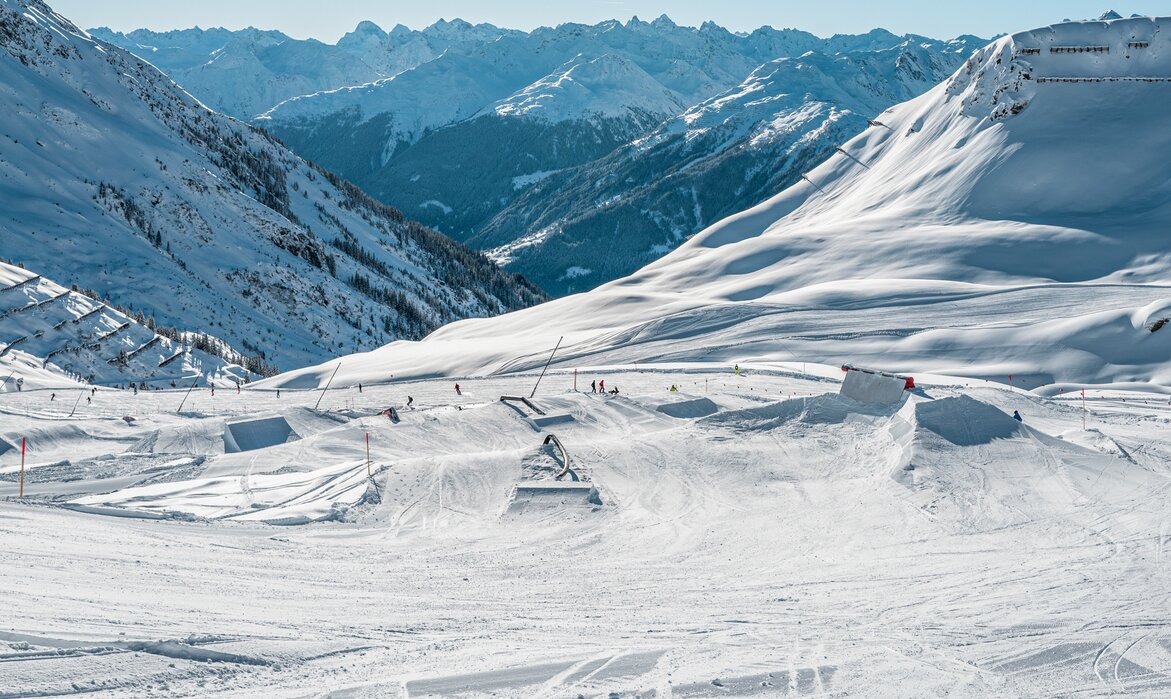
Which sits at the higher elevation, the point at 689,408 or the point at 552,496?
the point at 552,496

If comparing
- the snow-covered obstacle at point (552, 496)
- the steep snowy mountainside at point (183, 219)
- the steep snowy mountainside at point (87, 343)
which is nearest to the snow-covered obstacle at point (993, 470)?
the snow-covered obstacle at point (552, 496)

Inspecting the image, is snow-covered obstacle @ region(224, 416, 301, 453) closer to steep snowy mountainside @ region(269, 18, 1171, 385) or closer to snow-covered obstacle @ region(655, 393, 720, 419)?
snow-covered obstacle @ region(655, 393, 720, 419)

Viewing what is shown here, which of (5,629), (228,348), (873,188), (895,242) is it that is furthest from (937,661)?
(873,188)

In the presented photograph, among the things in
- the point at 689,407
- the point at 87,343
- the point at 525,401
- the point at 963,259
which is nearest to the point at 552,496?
the point at 525,401

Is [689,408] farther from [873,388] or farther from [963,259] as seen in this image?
[963,259]

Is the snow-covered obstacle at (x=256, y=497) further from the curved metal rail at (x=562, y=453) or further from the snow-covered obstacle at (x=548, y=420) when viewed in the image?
the snow-covered obstacle at (x=548, y=420)

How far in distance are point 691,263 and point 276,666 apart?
A: 80.6 metres

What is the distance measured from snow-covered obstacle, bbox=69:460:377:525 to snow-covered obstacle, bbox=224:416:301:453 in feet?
13.8

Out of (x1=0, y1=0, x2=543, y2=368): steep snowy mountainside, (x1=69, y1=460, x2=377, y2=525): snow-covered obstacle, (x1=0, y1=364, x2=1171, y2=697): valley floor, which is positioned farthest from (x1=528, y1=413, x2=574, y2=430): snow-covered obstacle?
(x1=0, y1=0, x2=543, y2=368): steep snowy mountainside

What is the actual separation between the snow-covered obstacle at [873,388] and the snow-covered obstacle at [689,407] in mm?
5463

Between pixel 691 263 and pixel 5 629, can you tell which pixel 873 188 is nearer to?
pixel 691 263

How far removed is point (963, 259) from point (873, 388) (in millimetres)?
43765

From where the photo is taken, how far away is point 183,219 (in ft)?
375

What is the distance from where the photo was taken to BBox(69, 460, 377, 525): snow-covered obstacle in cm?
2575
